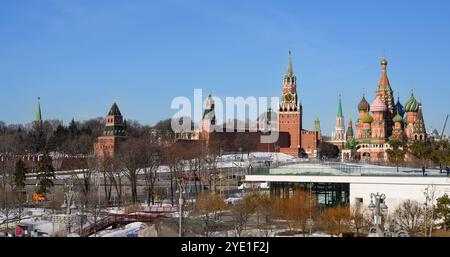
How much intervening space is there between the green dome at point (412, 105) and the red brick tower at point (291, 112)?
799 inches

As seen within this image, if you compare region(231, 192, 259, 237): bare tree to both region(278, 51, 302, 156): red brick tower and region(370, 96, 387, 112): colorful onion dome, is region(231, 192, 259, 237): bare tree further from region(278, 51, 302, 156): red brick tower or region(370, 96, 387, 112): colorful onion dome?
region(278, 51, 302, 156): red brick tower

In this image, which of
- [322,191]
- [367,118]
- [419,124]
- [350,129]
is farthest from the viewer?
[350,129]

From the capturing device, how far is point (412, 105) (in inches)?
2891

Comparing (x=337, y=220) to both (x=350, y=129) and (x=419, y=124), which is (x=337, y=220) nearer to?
(x=419, y=124)

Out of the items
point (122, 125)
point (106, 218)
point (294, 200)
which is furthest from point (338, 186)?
point (122, 125)

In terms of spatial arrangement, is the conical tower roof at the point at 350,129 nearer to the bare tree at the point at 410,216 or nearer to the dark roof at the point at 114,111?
the dark roof at the point at 114,111

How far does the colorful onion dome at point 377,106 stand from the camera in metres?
72.6

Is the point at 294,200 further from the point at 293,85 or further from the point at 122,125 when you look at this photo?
the point at 293,85

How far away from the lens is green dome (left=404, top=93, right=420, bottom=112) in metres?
73.4

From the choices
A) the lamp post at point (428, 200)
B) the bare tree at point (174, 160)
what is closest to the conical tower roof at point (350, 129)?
the bare tree at point (174, 160)

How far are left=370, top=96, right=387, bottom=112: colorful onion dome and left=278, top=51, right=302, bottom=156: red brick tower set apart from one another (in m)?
19.2

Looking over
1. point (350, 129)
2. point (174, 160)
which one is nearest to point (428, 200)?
point (174, 160)

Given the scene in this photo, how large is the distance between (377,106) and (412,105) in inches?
166
